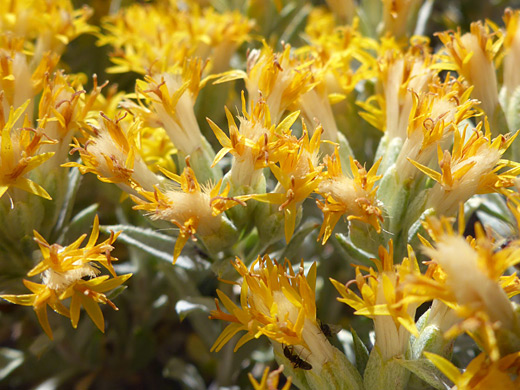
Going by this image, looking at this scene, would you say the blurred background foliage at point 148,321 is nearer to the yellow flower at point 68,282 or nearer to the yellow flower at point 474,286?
the yellow flower at point 68,282

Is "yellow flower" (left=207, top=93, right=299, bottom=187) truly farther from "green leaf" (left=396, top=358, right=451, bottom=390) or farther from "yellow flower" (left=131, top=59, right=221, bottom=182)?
"green leaf" (left=396, top=358, right=451, bottom=390)

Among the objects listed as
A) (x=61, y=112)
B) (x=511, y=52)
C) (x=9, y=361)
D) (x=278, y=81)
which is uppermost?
(x=511, y=52)

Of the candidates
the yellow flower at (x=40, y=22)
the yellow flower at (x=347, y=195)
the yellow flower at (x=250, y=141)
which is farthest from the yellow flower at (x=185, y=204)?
the yellow flower at (x=40, y=22)

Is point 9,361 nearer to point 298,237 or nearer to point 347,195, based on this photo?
point 298,237

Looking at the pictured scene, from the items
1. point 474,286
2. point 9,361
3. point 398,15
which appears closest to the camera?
point 474,286

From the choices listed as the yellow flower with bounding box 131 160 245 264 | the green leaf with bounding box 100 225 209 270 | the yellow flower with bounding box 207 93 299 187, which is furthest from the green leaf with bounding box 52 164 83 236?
the yellow flower with bounding box 207 93 299 187

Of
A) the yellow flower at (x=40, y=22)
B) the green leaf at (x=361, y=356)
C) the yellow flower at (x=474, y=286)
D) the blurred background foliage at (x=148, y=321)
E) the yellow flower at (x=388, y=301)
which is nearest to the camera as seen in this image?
the yellow flower at (x=474, y=286)

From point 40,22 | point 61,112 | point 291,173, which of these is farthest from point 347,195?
point 40,22

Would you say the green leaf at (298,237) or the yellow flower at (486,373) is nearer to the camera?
the yellow flower at (486,373)
